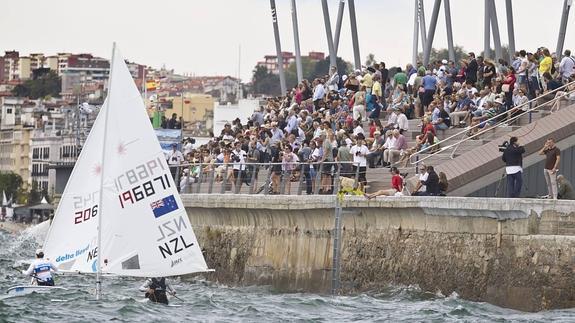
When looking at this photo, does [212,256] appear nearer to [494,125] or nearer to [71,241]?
[494,125]

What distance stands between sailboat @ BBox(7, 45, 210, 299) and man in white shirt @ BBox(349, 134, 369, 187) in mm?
7713

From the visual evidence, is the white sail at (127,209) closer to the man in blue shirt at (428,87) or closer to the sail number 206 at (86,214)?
the sail number 206 at (86,214)

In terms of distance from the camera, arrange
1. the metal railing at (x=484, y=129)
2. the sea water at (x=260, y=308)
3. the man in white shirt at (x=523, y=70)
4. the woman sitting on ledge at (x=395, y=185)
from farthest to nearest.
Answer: the man in white shirt at (x=523, y=70)
the metal railing at (x=484, y=129)
the woman sitting on ledge at (x=395, y=185)
the sea water at (x=260, y=308)

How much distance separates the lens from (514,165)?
40.2 metres

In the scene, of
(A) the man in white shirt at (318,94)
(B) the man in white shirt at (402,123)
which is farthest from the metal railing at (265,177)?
(A) the man in white shirt at (318,94)

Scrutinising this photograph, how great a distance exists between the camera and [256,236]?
4744 centimetres

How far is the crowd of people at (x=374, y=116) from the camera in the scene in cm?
4497

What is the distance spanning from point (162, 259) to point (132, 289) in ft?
32.4

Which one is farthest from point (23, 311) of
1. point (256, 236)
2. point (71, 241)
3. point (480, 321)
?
point (256, 236)

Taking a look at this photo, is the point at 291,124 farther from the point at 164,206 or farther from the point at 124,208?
the point at 124,208

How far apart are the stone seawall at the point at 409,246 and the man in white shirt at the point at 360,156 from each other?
104 centimetres

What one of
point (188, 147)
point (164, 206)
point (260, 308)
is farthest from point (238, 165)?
point (188, 147)

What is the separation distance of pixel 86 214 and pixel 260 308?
3979mm

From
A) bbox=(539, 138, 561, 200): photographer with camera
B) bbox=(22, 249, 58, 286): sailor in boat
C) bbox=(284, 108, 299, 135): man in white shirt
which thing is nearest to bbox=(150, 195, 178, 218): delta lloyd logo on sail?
bbox=(22, 249, 58, 286): sailor in boat
